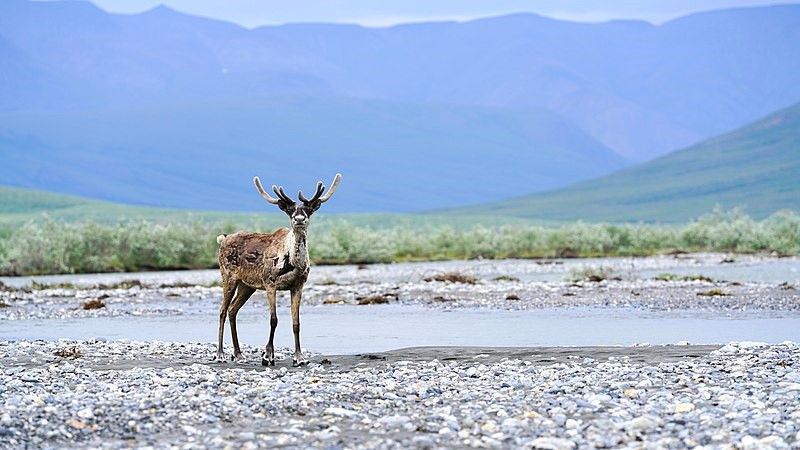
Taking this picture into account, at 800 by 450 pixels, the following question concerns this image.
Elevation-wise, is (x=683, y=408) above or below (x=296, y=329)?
below

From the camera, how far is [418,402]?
14398mm

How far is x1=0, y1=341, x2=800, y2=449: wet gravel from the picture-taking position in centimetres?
1231

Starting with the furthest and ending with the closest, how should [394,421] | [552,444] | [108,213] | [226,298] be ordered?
[108,213], [226,298], [394,421], [552,444]

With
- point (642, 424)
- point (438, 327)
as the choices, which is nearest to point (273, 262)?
point (642, 424)

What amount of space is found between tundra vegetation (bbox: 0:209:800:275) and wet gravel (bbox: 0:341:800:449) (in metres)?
38.0

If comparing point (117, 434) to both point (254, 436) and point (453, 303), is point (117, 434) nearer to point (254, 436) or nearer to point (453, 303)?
point (254, 436)

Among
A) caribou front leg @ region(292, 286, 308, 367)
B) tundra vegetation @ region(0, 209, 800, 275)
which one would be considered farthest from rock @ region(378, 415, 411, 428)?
tundra vegetation @ region(0, 209, 800, 275)

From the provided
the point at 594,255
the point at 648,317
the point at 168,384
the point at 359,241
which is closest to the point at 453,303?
the point at 648,317

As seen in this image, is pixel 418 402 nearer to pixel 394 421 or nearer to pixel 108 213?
pixel 394 421

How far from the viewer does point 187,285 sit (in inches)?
1650

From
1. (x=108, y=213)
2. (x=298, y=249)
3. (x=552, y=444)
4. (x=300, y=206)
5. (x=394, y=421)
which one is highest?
(x=108, y=213)

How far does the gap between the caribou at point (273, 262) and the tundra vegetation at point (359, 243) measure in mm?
36517

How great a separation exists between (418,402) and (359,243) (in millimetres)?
48064

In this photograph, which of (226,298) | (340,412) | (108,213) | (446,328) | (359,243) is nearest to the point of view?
(340,412)
